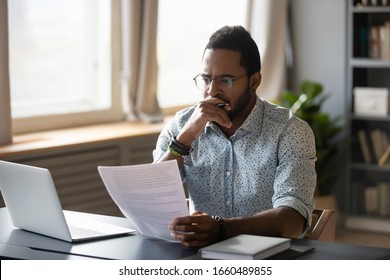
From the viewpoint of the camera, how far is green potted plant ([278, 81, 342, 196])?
542cm

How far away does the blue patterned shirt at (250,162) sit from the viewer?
2.66 meters

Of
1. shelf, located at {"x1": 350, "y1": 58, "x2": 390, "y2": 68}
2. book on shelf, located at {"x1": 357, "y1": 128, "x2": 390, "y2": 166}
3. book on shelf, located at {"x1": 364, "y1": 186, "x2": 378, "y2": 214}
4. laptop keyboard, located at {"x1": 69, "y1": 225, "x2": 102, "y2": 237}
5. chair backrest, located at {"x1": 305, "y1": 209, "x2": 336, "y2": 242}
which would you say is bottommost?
book on shelf, located at {"x1": 364, "y1": 186, "x2": 378, "y2": 214}

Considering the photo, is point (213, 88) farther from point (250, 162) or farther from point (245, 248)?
point (245, 248)

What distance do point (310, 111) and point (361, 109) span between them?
360mm

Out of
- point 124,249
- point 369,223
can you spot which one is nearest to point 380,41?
point 369,223

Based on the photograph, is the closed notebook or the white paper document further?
the white paper document

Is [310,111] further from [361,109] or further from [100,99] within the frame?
[100,99]

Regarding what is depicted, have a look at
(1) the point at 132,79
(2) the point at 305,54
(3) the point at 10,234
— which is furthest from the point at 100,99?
(3) the point at 10,234

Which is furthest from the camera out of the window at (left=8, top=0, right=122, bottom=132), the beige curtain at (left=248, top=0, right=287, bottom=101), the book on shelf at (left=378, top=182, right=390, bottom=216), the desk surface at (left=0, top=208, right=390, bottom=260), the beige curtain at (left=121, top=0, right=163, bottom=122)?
the beige curtain at (left=248, top=0, right=287, bottom=101)

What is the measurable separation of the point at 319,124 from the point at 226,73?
9.46 feet

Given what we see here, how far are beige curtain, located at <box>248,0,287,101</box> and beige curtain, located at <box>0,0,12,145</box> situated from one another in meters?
2.23

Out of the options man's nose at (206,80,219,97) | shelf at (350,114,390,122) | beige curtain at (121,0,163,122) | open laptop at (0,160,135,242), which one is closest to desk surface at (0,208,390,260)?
open laptop at (0,160,135,242)

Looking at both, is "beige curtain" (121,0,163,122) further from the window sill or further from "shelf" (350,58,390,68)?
"shelf" (350,58,390,68)

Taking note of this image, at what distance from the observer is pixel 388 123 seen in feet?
18.9
